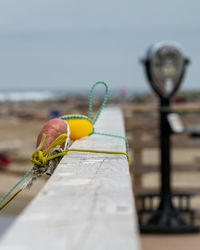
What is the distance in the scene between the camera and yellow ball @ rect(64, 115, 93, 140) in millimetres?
1653

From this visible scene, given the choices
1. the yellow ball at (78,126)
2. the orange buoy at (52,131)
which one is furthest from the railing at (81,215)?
the yellow ball at (78,126)

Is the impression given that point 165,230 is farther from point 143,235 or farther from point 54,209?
point 54,209

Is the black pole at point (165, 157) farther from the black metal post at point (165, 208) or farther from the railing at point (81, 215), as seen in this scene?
the railing at point (81, 215)

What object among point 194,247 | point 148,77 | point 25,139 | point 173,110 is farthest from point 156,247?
point 25,139

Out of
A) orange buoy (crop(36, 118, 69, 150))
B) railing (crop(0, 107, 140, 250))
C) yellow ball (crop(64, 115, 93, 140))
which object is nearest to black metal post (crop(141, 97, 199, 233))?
yellow ball (crop(64, 115, 93, 140))

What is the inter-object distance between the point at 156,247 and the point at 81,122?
1.77 meters

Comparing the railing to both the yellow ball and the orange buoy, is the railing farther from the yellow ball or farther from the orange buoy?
the yellow ball

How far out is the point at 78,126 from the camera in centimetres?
167

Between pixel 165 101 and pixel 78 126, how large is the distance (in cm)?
220

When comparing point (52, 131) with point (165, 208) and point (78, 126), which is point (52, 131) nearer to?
point (78, 126)

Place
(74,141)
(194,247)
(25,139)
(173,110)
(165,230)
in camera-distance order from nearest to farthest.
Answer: (74,141) → (194,247) → (165,230) → (173,110) → (25,139)

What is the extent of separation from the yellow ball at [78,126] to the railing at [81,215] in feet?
1.85

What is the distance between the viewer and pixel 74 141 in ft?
5.35

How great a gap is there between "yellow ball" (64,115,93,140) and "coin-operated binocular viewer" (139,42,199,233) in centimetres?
199
